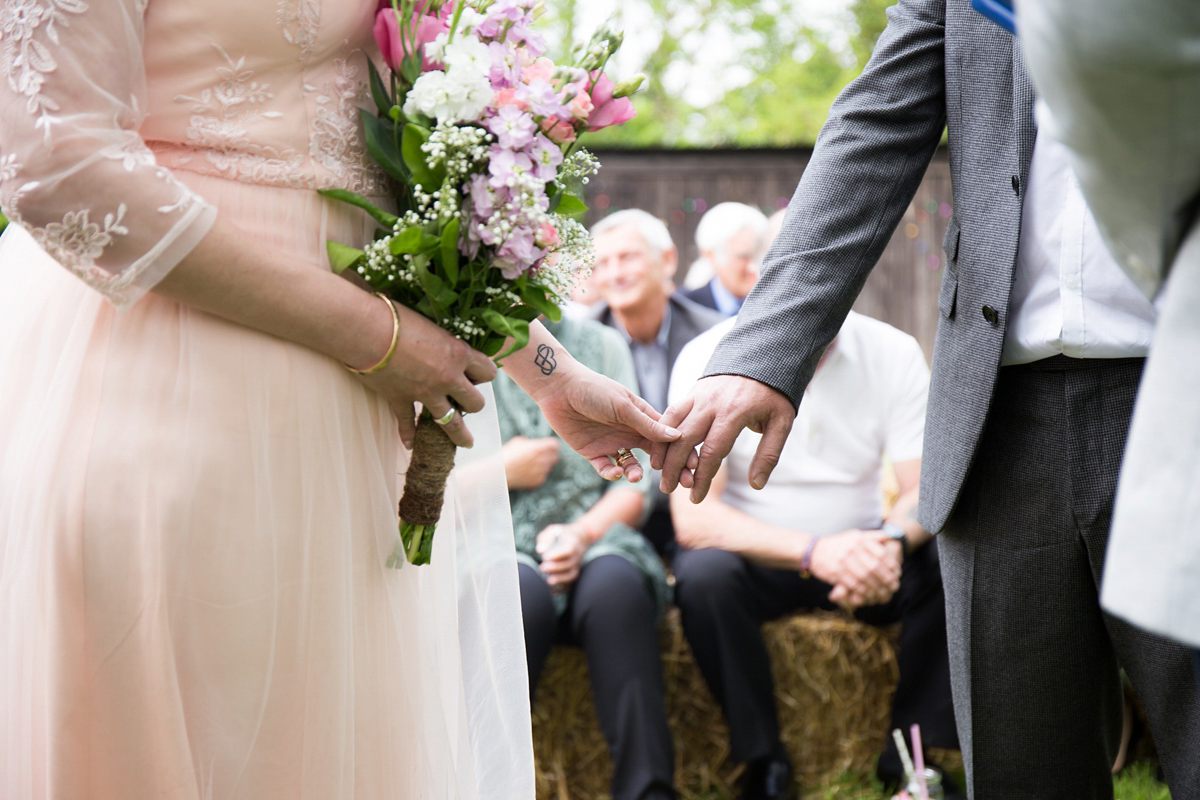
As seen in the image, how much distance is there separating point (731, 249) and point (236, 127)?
196 inches

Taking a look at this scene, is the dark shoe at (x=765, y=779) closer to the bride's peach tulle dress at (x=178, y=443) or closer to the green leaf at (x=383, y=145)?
the bride's peach tulle dress at (x=178, y=443)

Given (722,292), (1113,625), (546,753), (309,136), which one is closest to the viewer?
(309,136)

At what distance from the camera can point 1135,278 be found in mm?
963

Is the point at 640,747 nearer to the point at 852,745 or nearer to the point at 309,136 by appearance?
the point at 852,745

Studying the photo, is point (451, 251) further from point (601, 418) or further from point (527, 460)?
point (527, 460)

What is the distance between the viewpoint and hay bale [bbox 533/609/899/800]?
11.6 feet

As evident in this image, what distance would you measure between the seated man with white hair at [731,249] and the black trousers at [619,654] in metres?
2.85

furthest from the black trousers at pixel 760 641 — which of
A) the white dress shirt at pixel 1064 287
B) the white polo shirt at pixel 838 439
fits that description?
the white dress shirt at pixel 1064 287

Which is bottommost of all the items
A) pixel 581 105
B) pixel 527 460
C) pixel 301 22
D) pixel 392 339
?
pixel 527 460

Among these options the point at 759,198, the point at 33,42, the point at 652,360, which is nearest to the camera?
the point at 33,42

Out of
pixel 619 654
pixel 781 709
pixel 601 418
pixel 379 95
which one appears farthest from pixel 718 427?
pixel 781 709

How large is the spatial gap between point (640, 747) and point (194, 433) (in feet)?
7.43

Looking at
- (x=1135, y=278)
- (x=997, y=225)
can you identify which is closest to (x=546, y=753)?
(x=997, y=225)

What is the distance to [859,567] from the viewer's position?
3469 mm
